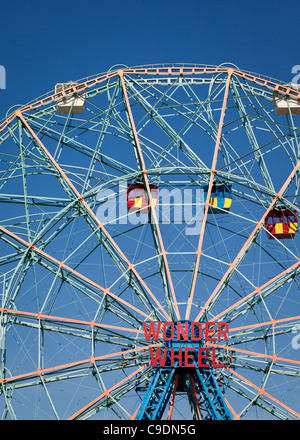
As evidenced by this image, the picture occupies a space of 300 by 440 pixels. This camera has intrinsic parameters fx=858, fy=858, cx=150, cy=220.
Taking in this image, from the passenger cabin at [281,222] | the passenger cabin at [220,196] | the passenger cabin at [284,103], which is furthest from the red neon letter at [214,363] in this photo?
the passenger cabin at [284,103]

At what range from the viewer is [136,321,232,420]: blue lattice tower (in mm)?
43844

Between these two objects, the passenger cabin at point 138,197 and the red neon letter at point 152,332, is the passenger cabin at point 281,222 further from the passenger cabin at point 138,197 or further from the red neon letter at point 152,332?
the red neon letter at point 152,332

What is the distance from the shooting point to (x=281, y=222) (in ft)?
166

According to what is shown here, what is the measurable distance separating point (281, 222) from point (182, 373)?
11385 millimetres

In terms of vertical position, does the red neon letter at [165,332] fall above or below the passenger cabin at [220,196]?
below

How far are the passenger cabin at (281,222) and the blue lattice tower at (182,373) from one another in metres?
9.21

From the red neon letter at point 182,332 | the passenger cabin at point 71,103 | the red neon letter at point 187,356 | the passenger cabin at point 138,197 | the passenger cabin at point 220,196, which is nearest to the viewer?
the red neon letter at point 187,356

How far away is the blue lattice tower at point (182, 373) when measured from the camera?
43844 mm

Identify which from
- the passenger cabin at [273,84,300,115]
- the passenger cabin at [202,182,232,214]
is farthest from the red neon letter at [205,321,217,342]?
the passenger cabin at [273,84,300,115]

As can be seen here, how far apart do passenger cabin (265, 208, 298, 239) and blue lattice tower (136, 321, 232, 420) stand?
30.2 ft

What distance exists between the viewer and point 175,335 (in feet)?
146

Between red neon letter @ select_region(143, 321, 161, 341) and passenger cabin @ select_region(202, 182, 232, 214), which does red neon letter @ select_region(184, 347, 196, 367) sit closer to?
red neon letter @ select_region(143, 321, 161, 341)

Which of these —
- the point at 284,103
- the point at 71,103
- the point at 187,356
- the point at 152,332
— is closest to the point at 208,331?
the point at 187,356
